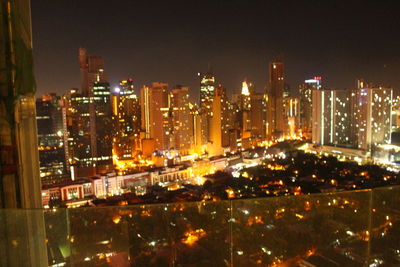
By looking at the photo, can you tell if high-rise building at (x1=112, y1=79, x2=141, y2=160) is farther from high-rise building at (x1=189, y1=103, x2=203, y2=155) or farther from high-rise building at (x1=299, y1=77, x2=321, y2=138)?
high-rise building at (x1=299, y1=77, x2=321, y2=138)

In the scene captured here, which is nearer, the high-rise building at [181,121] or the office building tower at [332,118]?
the office building tower at [332,118]

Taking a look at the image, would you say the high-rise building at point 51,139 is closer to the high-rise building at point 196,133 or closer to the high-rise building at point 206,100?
the high-rise building at point 196,133

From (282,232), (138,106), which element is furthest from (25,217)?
(138,106)

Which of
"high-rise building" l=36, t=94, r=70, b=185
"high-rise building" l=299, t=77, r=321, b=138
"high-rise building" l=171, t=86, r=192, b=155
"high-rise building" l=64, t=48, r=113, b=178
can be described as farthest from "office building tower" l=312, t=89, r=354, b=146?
"high-rise building" l=36, t=94, r=70, b=185

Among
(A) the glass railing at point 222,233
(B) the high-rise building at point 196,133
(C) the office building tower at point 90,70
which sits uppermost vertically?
(C) the office building tower at point 90,70

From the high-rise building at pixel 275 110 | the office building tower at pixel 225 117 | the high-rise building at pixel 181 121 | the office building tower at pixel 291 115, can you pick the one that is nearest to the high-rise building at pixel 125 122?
the high-rise building at pixel 181 121

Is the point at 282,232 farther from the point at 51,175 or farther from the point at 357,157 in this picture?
the point at 357,157
